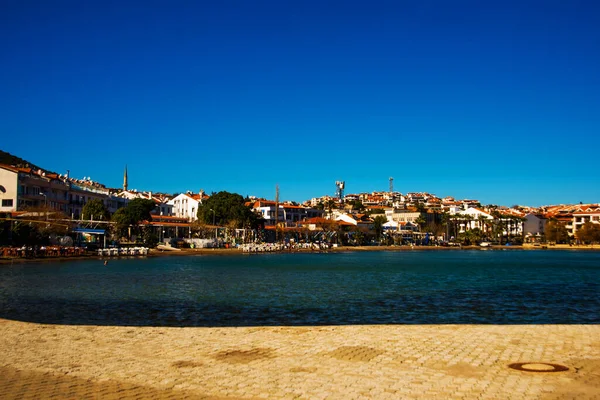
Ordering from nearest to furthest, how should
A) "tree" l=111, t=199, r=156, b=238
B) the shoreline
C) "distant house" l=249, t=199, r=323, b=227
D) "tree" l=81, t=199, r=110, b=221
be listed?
the shoreline
"tree" l=111, t=199, r=156, b=238
"tree" l=81, t=199, r=110, b=221
"distant house" l=249, t=199, r=323, b=227

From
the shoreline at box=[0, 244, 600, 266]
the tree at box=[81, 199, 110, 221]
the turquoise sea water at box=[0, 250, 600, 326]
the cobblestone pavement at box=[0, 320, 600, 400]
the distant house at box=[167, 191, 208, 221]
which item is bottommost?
the turquoise sea water at box=[0, 250, 600, 326]

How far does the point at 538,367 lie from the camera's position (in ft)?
36.4

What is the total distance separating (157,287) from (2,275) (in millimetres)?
15290

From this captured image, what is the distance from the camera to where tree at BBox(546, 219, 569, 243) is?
151125mm

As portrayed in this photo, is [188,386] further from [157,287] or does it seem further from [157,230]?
[157,230]

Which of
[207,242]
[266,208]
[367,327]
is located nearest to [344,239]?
[266,208]

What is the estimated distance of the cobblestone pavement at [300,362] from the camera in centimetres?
972

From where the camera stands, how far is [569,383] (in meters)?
9.89

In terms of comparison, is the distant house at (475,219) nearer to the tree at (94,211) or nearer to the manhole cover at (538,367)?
the tree at (94,211)

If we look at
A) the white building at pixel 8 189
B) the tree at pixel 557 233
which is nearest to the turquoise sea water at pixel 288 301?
the white building at pixel 8 189

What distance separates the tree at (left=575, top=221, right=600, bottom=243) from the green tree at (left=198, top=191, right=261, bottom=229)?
85.8 meters

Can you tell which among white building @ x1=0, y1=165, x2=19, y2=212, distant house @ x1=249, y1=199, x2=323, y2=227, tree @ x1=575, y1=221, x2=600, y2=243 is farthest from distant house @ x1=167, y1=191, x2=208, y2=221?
tree @ x1=575, y1=221, x2=600, y2=243

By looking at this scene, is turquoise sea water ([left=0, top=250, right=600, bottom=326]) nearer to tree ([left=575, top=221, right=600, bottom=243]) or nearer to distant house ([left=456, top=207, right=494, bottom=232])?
tree ([left=575, top=221, right=600, bottom=243])

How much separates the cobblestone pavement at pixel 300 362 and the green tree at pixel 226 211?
93156 mm
